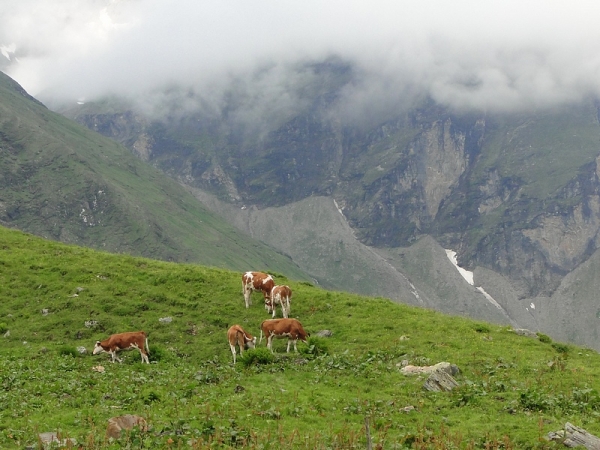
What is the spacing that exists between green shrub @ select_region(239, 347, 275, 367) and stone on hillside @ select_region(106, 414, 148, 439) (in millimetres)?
9635

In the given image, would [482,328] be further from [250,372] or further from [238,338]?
[250,372]

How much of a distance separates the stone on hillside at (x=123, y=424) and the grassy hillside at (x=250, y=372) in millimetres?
348

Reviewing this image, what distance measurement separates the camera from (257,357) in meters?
28.4

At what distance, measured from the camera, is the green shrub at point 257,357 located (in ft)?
92.7

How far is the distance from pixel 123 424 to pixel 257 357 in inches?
416

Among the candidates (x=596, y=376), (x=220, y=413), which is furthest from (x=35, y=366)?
(x=596, y=376)

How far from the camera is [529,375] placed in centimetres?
2586

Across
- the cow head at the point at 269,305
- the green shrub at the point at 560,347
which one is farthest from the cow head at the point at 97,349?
the green shrub at the point at 560,347

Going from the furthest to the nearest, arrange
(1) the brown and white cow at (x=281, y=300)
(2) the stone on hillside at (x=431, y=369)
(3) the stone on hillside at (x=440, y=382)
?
(1) the brown and white cow at (x=281, y=300) → (2) the stone on hillside at (x=431, y=369) → (3) the stone on hillside at (x=440, y=382)

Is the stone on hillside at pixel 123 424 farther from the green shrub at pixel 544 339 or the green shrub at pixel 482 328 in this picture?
the green shrub at pixel 544 339

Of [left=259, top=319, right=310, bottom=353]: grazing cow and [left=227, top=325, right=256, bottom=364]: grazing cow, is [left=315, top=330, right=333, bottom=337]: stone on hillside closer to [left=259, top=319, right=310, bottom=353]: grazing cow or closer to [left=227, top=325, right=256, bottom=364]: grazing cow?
[left=259, top=319, right=310, bottom=353]: grazing cow

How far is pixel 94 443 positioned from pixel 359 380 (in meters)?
11.9

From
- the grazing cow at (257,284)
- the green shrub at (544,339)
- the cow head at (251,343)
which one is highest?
the grazing cow at (257,284)

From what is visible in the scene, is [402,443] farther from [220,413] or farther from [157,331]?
[157,331]
